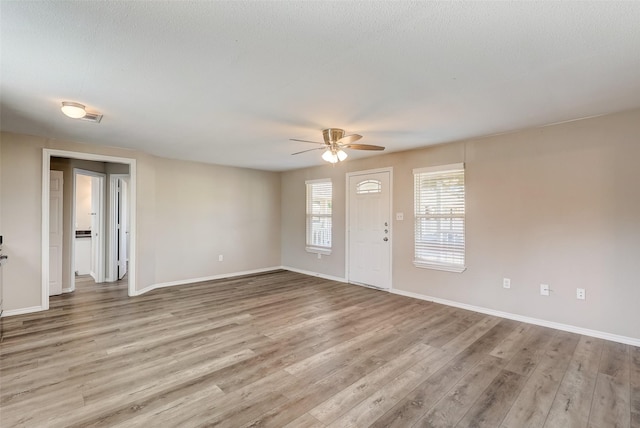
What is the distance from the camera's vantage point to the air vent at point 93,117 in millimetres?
3112

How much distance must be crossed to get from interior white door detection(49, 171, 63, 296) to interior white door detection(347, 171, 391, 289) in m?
4.84

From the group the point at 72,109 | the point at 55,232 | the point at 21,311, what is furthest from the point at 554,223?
the point at 55,232

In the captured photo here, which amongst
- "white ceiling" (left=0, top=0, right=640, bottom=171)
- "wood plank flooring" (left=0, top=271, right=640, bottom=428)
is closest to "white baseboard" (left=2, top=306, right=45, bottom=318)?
"wood plank flooring" (left=0, top=271, right=640, bottom=428)

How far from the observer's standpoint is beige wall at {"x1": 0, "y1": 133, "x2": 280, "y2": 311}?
3.90 m

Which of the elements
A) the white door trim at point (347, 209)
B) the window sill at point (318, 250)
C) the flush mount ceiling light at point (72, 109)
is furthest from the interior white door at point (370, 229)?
the flush mount ceiling light at point (72, 109)

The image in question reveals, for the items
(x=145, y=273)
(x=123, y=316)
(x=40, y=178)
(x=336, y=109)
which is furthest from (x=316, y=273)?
(x=40, y=178)

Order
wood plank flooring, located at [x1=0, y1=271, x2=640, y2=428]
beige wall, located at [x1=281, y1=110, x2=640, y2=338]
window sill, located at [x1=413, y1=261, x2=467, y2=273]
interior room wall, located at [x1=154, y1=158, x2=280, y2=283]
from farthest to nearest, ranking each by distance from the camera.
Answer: interior room wall, located at [x1=154, y1=158, x2=280, y2=283] → window sill, located at [x1=413, y1=261, x2=467, y2=273] → beige wall, located at [x1=281, y1=110, x2=640, y2=338] → wood plank flooring, located at [x1=0, y1=271, x2=640, y2=428]

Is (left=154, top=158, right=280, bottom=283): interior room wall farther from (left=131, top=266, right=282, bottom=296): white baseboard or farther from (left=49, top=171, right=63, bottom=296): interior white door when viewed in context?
(left=49, top=171, right=63, bottom=296): interior white door

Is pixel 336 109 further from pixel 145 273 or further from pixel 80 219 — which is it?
pixel 80 219

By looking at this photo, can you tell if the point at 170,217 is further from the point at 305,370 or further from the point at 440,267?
the point at 440,267

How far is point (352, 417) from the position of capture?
194 centimetres

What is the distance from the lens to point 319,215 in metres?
6.45

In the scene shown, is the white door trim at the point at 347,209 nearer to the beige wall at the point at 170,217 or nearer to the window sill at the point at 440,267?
the window sill at the point at 440,267

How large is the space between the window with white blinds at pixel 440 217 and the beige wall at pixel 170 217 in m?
3.61
